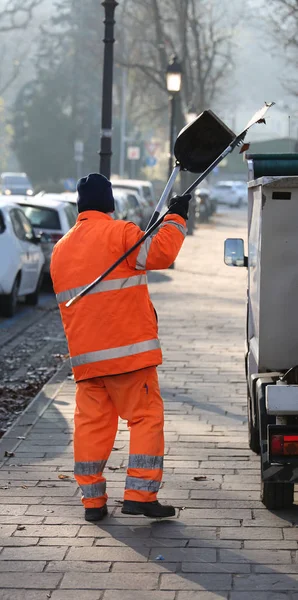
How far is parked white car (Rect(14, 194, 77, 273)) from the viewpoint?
21.7 metres

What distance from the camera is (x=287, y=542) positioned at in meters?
6.02

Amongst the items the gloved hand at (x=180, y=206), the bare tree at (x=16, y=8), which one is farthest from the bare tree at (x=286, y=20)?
the gloved hand at (x=180, y=206)

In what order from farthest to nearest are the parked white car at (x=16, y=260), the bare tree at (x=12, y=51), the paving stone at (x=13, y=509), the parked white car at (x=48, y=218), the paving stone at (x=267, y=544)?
the bare tree at (x=12, y=51) < the parked white car at (x=48, y=218) < the parked white car at (x=16, y=260) < the paving stone at (x=13, y=509) < the paving stone at (x=267, y=544)

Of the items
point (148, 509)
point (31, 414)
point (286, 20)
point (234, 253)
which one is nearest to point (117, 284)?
point (148, 509)

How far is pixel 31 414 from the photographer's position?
940 cm

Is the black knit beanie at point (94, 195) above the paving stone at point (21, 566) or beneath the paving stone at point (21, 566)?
above

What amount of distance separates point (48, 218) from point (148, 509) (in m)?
16.1

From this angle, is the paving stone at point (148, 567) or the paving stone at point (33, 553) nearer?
the paving stone at point (148, 567)

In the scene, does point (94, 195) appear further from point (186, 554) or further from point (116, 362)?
point (186, 554)

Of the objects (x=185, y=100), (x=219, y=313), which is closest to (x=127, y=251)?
(x=219, y=313)

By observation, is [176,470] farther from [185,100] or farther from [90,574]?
[185,100]

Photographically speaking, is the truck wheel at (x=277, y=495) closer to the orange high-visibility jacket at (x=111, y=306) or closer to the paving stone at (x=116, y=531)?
the paving stone at (x=116, y=531)

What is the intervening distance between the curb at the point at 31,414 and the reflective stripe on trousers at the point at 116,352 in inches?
58.0

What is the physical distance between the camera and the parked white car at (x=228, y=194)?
263ft
